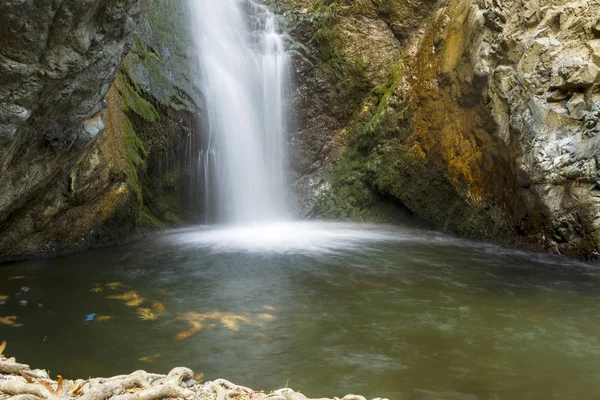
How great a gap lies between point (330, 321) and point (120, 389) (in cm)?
263

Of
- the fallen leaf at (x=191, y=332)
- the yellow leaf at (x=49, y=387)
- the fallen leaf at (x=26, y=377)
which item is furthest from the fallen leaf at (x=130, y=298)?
the yellow leaf at (x=49, y=387)

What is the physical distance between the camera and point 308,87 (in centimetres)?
1503

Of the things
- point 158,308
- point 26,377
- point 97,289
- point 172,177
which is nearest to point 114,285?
point 97,289

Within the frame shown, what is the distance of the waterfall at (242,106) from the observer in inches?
532

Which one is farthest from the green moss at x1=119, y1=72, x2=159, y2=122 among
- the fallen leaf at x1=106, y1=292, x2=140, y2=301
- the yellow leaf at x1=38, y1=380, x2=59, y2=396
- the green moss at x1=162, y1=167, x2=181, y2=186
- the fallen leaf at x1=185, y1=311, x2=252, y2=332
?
the yellow leaf at x1=38, y1=380, x2=59, y2=396

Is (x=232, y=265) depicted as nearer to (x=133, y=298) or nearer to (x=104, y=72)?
(x=133, y=298)

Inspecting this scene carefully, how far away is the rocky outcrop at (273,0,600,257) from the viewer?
8.35 metres

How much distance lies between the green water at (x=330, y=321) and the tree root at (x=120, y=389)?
0.54 meters

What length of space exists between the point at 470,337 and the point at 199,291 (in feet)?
11.7

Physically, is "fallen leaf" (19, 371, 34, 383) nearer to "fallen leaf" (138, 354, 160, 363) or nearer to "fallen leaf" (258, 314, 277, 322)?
"fallen leaf" (138, 354, 160, 363)

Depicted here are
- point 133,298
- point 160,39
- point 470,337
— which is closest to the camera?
point 470,337

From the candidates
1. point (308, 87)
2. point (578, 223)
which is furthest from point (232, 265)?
point (308, 87)

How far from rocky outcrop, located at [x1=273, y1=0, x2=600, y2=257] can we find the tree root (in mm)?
7323

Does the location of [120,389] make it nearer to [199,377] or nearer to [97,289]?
[199,377]
